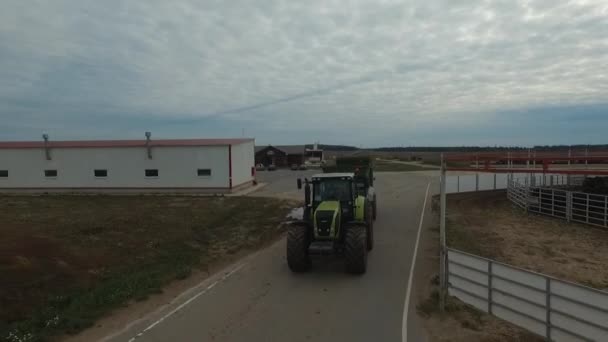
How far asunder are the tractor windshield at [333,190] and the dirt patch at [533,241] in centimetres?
481

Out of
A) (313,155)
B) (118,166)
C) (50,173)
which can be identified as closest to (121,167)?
(118,166)

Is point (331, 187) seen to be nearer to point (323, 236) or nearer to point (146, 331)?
point (323, 236)

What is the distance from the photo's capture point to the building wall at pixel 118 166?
1339 inches

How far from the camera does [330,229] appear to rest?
1170 centimetres

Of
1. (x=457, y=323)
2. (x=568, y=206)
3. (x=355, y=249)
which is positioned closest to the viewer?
(x=457, y=323)

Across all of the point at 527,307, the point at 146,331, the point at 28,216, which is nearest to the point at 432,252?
the point at 527,307

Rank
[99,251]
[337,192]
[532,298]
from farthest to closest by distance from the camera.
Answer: [99,251]
[337,192]
[532,298]

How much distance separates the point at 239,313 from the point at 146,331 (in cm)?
182

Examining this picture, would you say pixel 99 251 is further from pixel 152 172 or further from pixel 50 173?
pixel 50 173

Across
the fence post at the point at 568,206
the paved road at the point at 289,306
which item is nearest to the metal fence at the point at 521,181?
the fence post at the point at 568,206

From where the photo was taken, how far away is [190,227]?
18.9 m

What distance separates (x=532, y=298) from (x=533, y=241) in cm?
1126

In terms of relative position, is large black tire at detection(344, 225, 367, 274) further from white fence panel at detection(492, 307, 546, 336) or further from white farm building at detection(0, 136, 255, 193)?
white farm building at detection(0, 136, 255, 193)

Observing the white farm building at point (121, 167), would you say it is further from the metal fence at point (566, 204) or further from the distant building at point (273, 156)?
the distant building at point (273, 156)
